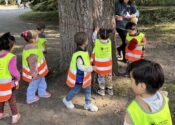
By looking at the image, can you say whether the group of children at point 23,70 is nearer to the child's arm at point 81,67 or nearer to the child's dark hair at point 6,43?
the child's dark hair at point 6,43

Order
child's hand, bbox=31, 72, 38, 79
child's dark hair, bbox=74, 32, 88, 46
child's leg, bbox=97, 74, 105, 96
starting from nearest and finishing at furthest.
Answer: child's dark hair, bbox=74, 32, 88, 46 < child's hand, bbox=31, 72, 38, 79 < child's leg, bbox=97, 74, 105, 96

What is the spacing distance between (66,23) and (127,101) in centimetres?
191

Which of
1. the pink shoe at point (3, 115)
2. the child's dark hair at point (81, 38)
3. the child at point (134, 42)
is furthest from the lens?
the child at point (134, 42)

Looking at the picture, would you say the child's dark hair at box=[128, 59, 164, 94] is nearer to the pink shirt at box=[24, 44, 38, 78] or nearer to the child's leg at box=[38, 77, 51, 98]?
the pink shirt at box=[24, 44, 38, 78]

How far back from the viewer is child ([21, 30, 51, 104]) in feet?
16.9

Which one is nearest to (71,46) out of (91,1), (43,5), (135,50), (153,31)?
(91,1)

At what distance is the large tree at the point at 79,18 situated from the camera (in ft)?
18.7

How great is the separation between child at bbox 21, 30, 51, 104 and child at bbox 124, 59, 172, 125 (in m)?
2.83

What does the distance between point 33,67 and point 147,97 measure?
114 inches

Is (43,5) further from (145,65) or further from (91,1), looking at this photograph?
(145,65)

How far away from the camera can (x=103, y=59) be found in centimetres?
543

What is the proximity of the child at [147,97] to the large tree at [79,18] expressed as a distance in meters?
3.22

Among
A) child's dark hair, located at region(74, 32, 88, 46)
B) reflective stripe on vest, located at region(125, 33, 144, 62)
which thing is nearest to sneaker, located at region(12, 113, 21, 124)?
child's dark hair, located at region(74, 32, 88, 46)

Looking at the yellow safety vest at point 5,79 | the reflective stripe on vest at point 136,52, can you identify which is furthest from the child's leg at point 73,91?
the reflective stripe on vest at point 136,52
